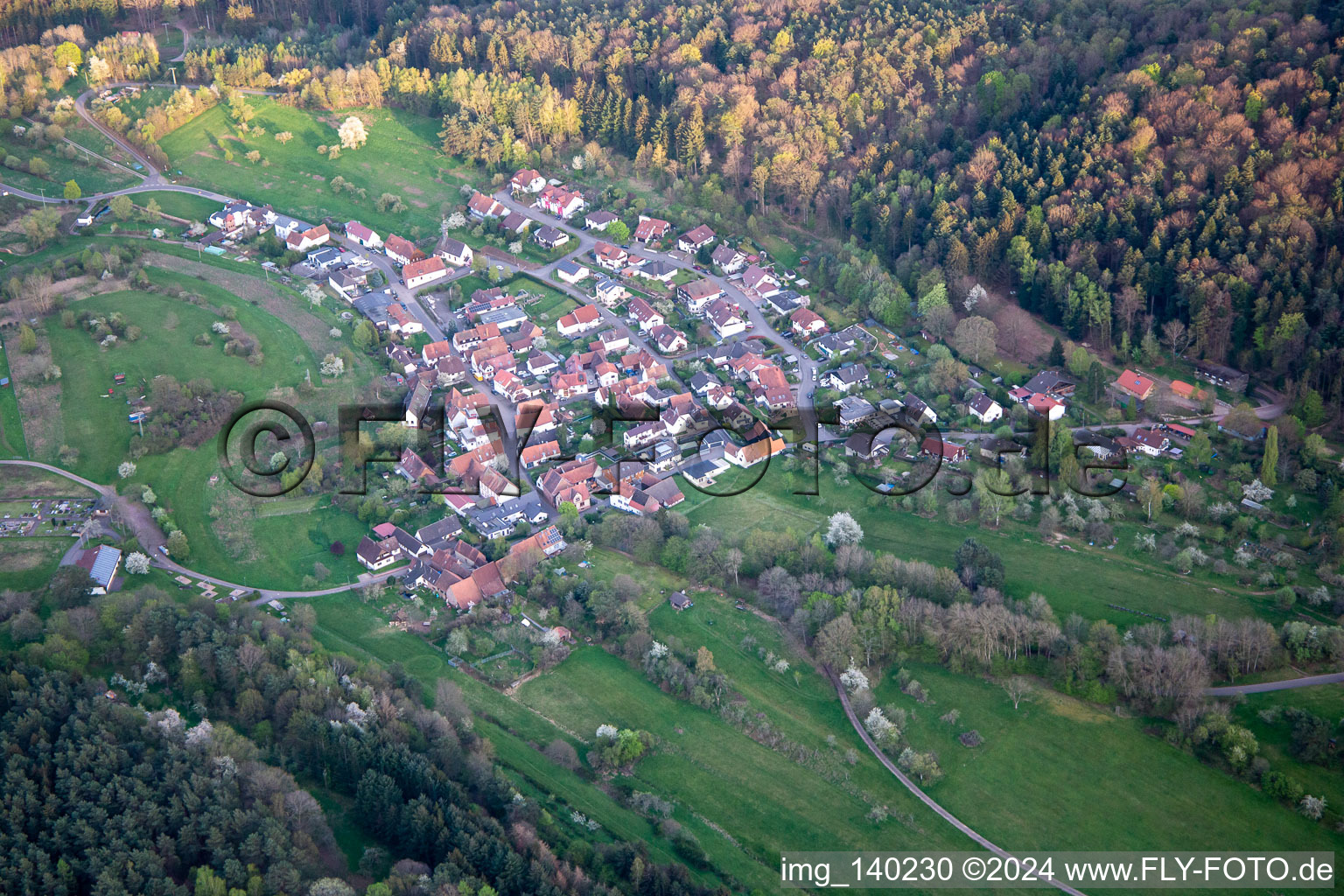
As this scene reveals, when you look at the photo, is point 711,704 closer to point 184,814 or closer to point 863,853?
point 863,853

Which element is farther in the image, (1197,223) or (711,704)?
(1197,223)

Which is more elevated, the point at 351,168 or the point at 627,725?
the point at 351,168

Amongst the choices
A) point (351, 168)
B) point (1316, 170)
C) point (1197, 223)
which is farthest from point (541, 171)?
point (1316, 170)

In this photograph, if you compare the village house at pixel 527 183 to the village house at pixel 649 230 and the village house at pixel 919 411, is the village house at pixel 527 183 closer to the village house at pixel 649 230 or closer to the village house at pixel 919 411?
the village house at pixel 649 230

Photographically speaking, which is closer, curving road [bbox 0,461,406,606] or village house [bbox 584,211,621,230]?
curving road [bbox 0,461,406,606]

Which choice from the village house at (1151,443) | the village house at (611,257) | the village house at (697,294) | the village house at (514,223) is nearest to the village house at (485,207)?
the village house at (514,223)

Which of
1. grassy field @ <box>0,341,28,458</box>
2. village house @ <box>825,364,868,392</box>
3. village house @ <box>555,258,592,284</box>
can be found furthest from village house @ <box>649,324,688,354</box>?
grassy field @ <box>0,341,28,458</box>

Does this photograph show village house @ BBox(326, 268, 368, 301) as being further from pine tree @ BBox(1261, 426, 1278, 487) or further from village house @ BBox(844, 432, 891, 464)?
pine tree @ BBox(1261, 426, 1278, 487)
